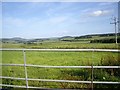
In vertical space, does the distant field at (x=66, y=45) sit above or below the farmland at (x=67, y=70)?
above

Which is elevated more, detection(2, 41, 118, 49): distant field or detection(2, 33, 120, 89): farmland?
detection(2, 41, 118, 49): distant field

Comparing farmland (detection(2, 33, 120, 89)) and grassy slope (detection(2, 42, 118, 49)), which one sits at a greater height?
grassy slope (detection(2, 42, 118, 49))

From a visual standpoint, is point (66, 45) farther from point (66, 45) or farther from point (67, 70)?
point (67, 70)

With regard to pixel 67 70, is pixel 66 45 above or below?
above

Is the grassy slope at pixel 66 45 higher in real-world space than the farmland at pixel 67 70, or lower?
higher

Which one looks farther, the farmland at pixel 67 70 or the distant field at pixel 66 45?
the distant field at pixel 66 45

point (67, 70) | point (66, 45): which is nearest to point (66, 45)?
point (66, 45)

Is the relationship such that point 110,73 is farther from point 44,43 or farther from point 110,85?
point 44,43

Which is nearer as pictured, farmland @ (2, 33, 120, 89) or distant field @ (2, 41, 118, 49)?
farmland @ (2, 33, 120, 89)

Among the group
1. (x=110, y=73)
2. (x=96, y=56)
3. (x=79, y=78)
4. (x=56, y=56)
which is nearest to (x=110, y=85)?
(x=110, y=73)

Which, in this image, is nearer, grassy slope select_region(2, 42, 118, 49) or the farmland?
the farmland

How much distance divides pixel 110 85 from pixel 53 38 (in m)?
2.49

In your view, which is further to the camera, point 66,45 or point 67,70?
point 66,45

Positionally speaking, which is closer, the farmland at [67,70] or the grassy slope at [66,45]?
the farmland at [67,70]
